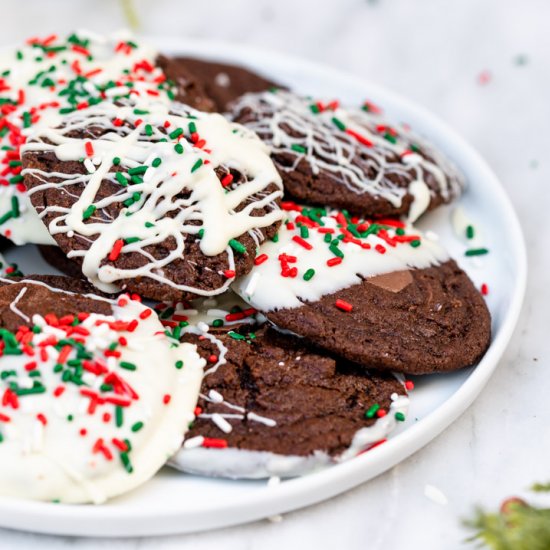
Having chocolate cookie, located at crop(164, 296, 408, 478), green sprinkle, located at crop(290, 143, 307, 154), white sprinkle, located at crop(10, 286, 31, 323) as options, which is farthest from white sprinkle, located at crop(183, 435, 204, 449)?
green sprinkle, located at crop(290, 143, 307, 154)

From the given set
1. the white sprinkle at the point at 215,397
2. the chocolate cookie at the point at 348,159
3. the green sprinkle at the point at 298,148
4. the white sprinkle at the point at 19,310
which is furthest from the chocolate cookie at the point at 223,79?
the white sprinkle at the point at 215,397

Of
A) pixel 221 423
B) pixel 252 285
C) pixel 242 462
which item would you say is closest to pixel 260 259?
pixel 252 285

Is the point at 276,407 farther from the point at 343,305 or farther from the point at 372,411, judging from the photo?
the point at 343,305

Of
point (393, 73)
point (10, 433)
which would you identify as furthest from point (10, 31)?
point (10, 433)

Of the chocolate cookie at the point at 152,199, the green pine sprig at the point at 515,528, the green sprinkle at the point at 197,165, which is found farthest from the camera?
the green sprinkle at the point at 197,165

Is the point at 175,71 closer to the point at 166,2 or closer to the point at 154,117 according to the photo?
the point at 154,117

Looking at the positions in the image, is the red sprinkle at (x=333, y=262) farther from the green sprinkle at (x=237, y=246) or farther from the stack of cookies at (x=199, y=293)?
the green sprinkle at (x=237, y=246)

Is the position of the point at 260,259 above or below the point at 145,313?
above
